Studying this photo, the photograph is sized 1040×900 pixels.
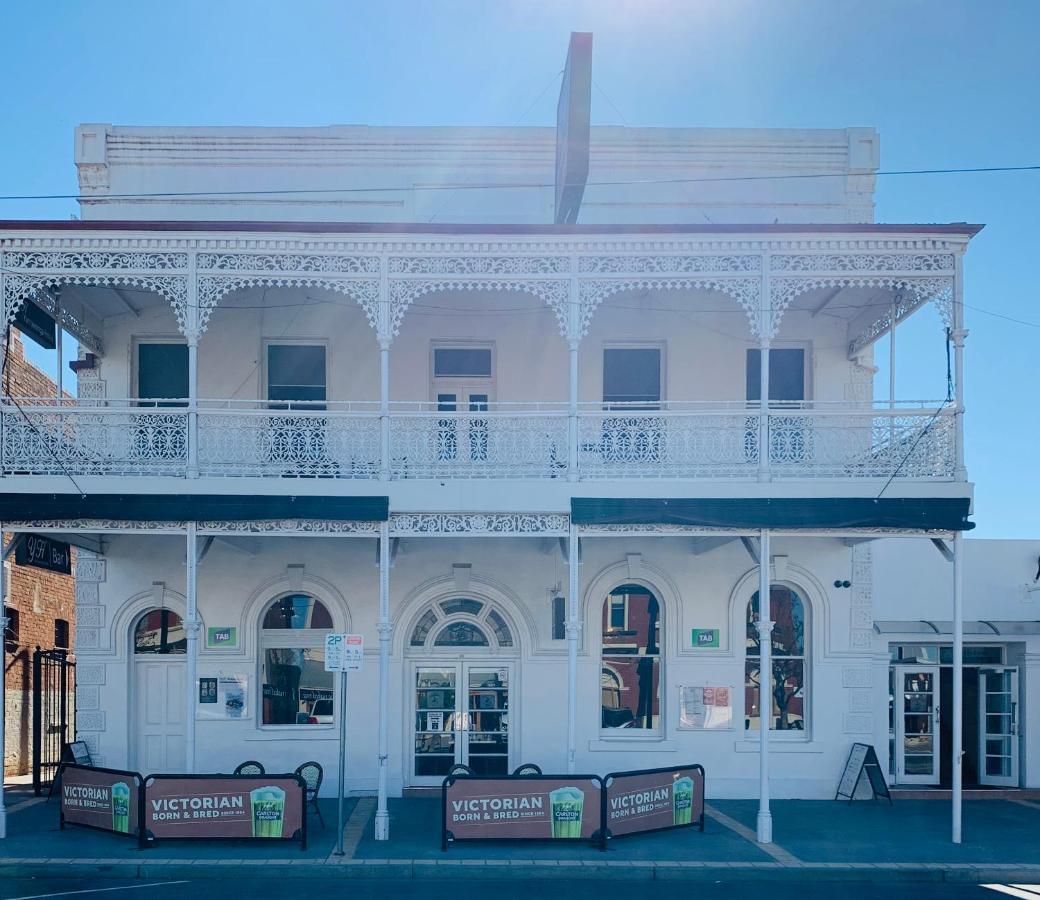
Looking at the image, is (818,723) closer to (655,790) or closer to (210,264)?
(655,790)

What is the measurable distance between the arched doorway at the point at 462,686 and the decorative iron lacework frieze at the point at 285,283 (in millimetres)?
4688

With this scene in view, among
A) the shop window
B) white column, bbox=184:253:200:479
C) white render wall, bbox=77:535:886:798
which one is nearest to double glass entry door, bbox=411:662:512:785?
white render wall, bbox=77:535:886:798

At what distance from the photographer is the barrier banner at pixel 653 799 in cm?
1066

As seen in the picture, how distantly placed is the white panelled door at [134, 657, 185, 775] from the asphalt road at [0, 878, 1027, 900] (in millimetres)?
3640

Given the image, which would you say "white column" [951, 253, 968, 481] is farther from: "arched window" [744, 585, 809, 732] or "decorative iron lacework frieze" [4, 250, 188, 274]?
"decorative iron lacework frieze" [4, 250, 188, 274]

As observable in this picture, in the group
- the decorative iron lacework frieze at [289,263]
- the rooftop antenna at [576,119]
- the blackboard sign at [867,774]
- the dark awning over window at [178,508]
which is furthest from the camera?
the blackboard sign at [867,774]

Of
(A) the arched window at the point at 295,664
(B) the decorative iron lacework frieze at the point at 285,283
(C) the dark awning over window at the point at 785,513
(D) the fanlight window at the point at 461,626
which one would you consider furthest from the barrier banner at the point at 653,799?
(B) the decorative iron lacework frieze at the point at 285,283

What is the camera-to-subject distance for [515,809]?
10.5 meters

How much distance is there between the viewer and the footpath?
9.95 m

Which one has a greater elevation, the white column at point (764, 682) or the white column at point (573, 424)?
the white column at point (573, 424)

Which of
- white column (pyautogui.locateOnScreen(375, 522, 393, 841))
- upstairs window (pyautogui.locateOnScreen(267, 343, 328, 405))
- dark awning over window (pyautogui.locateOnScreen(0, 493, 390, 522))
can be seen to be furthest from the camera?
upstairs window (pyautogui.locateOnScreen(267, 343, 328, 405))

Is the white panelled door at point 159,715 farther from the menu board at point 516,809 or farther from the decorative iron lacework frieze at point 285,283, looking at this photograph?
the decorative iron lacework frieze at point 285,283

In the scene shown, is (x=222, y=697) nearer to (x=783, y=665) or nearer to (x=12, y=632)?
(x=12, y=632)

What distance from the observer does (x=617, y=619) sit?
13.8 m
